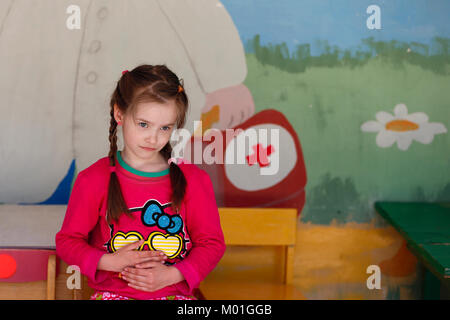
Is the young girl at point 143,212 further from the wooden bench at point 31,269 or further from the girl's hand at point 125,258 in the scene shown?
the wooden bench at point 31,269

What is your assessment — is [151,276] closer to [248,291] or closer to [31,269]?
[31,269]

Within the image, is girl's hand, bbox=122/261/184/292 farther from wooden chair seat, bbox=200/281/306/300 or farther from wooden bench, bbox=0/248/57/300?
wooden chair seat, bbox=200/281/306/300

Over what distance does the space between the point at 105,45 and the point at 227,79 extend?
508mm

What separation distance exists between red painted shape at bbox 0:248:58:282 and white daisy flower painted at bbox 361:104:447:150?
54.0 inches

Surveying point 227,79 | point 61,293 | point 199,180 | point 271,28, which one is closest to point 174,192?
point 199,180

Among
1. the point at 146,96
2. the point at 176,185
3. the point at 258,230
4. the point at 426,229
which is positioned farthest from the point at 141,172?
the point at 426,229

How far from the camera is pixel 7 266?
6.02 feet

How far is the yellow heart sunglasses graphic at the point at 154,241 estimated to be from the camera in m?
1.53

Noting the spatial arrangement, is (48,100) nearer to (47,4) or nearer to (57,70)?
(57,70)

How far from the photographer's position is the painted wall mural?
2.24 m

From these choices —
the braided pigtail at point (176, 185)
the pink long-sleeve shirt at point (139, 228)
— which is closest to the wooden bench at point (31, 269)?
the pink long-sleeve shirt at point (139, 228)

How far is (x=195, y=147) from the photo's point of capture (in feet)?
7.59

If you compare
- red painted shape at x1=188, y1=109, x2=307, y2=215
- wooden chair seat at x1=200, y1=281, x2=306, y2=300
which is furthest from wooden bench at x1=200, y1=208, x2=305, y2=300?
red painted shape at x1=188, y1=109, x2=307, y2=215
